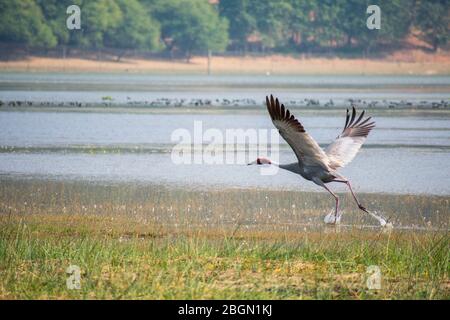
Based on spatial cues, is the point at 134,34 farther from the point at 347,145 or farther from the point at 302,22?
the point at 347,145

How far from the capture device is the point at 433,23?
107 m

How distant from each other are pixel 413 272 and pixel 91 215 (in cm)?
571

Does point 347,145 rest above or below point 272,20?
above

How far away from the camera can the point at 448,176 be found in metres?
19.7

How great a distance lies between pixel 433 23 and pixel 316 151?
3814 inches

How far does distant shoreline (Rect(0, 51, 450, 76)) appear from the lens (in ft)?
300

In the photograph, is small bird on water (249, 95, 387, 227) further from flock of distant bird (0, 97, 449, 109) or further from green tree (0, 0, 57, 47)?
green tree (0, 0, 57, 47)

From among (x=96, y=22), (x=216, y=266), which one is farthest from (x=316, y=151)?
(x=96, y=22)

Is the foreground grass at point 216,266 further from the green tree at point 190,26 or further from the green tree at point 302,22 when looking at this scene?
the green tree at point 302,22

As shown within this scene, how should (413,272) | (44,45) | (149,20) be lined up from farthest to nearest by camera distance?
(149,20) < (44,45) < (413,272)

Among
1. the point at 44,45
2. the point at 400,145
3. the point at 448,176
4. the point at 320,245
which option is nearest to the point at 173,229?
the point at 320,245

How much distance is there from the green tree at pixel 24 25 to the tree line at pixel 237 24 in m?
0.08

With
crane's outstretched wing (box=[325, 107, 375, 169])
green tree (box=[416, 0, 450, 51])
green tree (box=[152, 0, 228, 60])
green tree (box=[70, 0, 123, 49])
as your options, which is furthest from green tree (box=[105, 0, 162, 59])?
crane's outstretched wing (box=[325, 107, 375, 169])
